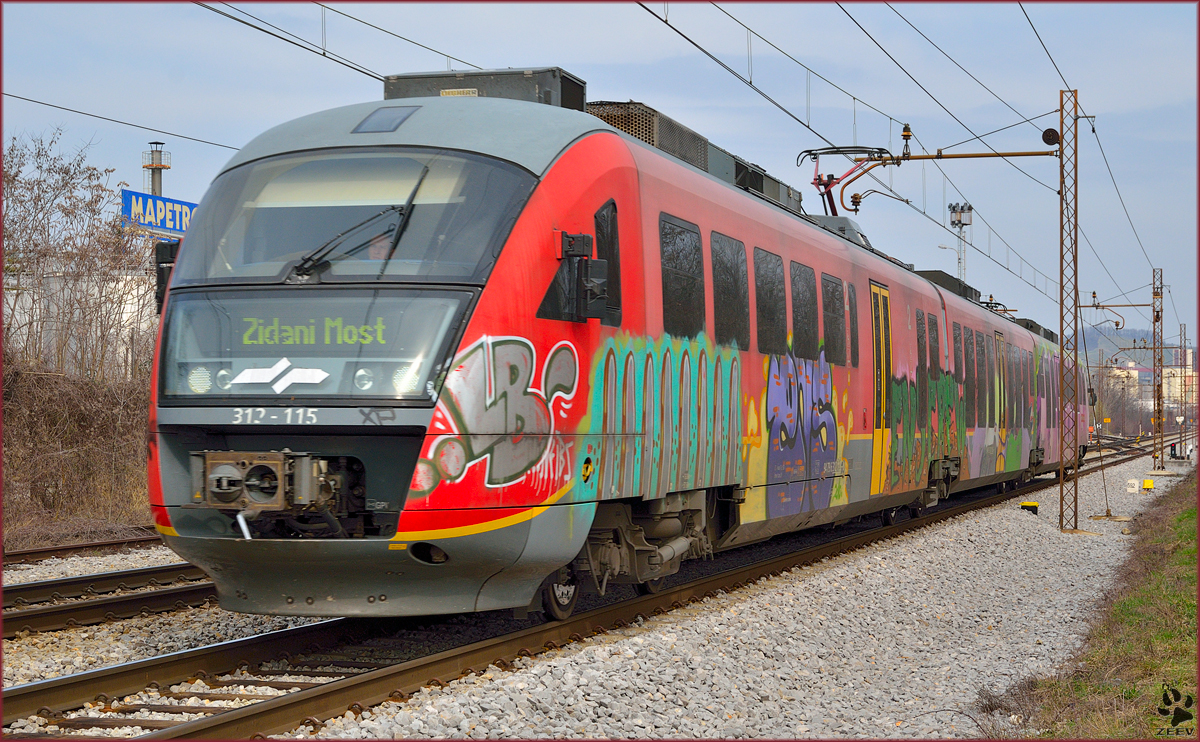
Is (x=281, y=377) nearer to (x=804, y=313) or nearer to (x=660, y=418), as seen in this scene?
(x=660, y=418)

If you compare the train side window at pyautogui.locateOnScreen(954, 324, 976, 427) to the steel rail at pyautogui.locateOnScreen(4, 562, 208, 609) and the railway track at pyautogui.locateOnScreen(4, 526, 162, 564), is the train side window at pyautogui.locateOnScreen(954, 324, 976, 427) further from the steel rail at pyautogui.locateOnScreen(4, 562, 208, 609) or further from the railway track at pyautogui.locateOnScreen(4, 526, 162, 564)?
the steel rail at pyautogui.locateOnScreen(4, 562, 208, 609)

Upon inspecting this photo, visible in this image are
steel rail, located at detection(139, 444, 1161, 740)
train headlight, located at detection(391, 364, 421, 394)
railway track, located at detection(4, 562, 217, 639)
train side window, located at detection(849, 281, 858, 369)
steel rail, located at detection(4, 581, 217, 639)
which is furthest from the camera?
train side window, located at detection(849, 281, 858, 369)

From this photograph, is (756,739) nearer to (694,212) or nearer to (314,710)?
(314,710)

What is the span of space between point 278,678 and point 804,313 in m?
6.92

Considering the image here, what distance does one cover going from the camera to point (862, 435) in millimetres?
13938

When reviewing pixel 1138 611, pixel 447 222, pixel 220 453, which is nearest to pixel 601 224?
pixel 447 222

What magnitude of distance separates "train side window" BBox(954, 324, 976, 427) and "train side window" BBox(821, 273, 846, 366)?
705cm

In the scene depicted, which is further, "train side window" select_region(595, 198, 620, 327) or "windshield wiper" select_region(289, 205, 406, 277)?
"train side window" select_region(595, 198, 620, 327)

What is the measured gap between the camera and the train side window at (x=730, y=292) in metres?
9.98

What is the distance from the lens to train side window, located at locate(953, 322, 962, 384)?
19406mm

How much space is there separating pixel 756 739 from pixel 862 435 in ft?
26.6

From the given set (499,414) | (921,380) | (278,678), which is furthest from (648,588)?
(921,380)

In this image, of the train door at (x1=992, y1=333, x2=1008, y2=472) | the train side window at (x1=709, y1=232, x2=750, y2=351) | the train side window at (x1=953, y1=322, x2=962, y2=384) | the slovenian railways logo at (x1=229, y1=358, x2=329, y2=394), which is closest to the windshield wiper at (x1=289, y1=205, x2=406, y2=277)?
the slovenian railways logo at (x1=229, y1=358, x2=329, y2=394)

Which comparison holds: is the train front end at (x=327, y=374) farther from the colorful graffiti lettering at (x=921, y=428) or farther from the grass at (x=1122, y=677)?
the colorful graffiti lettering at (x=921, y=428)
